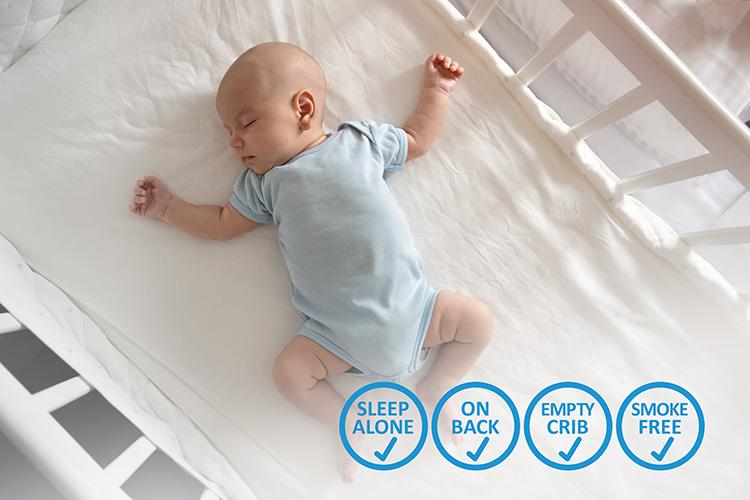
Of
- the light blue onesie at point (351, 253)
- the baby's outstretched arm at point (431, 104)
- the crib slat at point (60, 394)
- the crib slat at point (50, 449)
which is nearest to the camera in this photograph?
the crib slat at point (50, 449)

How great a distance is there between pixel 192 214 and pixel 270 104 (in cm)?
26

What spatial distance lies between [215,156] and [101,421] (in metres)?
0.55

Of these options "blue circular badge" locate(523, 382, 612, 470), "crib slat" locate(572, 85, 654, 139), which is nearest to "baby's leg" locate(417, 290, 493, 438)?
"blue circular badge" locate(523, 382, 612, 470)

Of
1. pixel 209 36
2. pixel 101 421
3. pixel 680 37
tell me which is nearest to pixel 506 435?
pixel 101 421

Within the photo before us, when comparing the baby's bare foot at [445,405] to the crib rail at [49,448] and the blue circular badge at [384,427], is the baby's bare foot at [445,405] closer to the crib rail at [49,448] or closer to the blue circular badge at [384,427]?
the blue circular badge at [384,427]

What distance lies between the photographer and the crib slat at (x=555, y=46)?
0.87 metres

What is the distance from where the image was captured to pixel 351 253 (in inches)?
37.5

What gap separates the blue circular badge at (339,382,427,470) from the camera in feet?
3.25

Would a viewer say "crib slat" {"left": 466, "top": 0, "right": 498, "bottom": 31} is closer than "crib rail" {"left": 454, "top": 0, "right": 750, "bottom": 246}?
No

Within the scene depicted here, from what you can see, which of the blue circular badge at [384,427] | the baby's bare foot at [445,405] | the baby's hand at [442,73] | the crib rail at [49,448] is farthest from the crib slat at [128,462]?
the baby's hand at [442,73]

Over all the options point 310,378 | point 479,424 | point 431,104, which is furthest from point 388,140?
point 479,424

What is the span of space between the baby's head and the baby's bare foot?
0.49m

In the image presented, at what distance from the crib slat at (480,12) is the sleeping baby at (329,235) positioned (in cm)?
27

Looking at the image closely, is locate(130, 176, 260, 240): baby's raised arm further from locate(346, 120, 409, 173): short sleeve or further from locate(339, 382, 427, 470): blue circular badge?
locate(339, 382, 427, 470): blue circular badge
